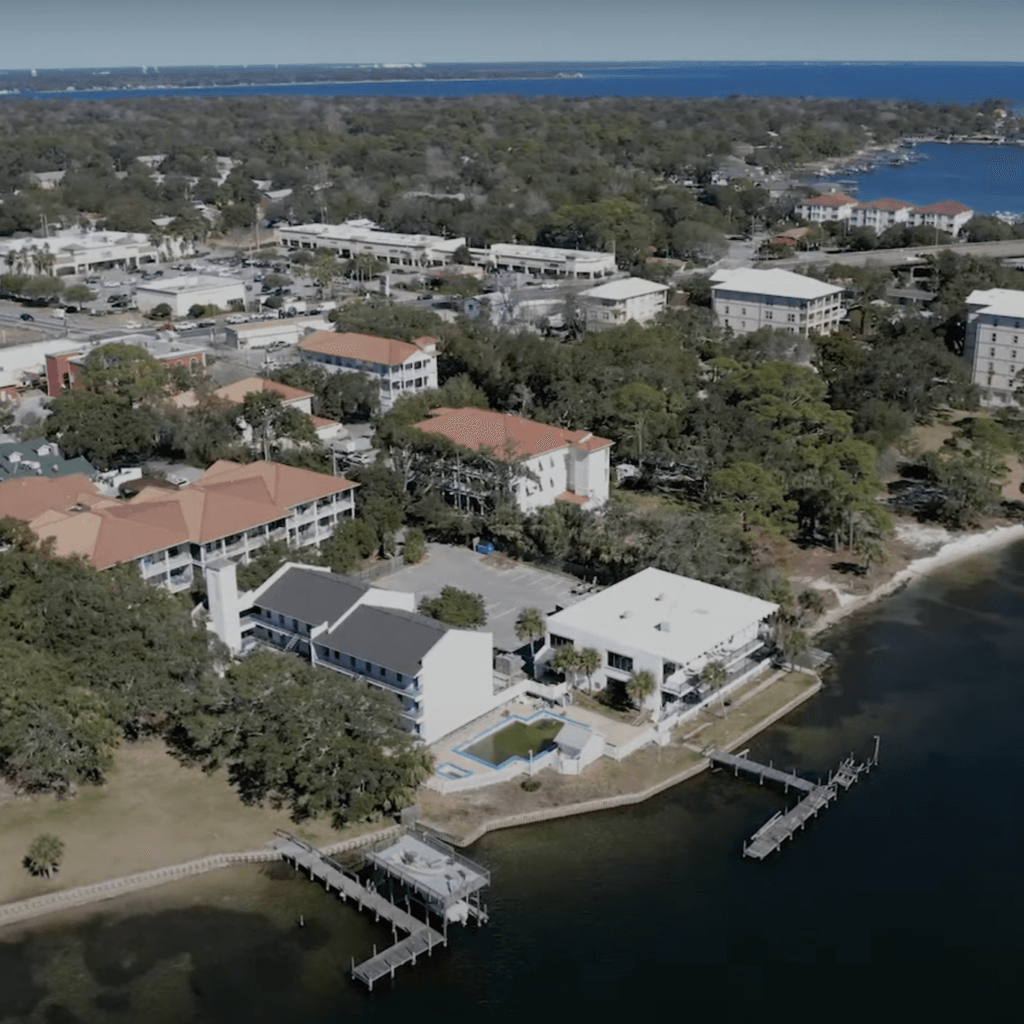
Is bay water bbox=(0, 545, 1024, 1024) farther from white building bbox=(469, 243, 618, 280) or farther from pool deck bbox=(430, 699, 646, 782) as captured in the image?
white building bbox=(469, 243, 618, 280)

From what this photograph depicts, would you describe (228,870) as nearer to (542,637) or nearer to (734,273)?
(542,637)

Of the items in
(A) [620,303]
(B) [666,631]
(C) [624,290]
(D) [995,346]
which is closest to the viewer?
(B) [666,631]

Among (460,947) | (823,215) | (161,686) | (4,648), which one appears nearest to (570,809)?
(460,947)

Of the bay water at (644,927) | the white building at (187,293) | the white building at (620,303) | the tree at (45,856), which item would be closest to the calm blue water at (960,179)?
the white building at (620,303)

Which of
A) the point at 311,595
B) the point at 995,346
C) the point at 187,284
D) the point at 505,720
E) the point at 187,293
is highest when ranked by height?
the point at 187,284

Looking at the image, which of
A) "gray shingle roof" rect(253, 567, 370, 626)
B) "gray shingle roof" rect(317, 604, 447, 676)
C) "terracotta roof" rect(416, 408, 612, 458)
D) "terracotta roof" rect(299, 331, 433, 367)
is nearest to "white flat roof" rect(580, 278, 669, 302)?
"terracotta roof" rect(299, 331, 433, 367)

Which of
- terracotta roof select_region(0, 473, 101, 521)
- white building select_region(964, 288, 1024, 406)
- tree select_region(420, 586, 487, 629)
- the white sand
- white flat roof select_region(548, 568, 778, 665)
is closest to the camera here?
white flat roof select_region(548, 568, 778, 665)

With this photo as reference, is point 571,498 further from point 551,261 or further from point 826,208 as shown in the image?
point 826,208

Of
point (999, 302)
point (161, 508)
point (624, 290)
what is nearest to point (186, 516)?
point (161, 508)
